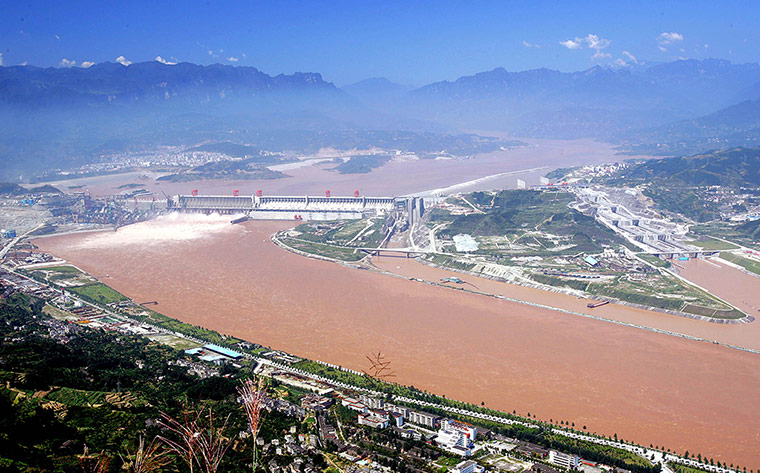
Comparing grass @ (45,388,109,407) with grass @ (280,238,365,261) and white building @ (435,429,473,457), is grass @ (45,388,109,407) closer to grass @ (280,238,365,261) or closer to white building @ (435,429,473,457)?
white building @ (435,429,473,457)

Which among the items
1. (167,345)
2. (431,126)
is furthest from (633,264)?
(431,126)

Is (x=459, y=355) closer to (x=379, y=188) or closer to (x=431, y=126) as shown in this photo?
(x=379, y=188)

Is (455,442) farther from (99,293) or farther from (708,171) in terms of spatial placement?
(708,171)

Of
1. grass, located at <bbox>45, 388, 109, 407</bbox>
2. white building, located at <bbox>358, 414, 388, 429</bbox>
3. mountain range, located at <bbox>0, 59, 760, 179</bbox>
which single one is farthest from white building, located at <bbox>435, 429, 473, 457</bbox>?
mountain range, located at <bbox>0, 59, 760, 179</bbox>

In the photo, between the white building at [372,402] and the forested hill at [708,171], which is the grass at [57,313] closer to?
the white building at [372,402]

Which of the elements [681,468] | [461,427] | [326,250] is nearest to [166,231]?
[326,250]
